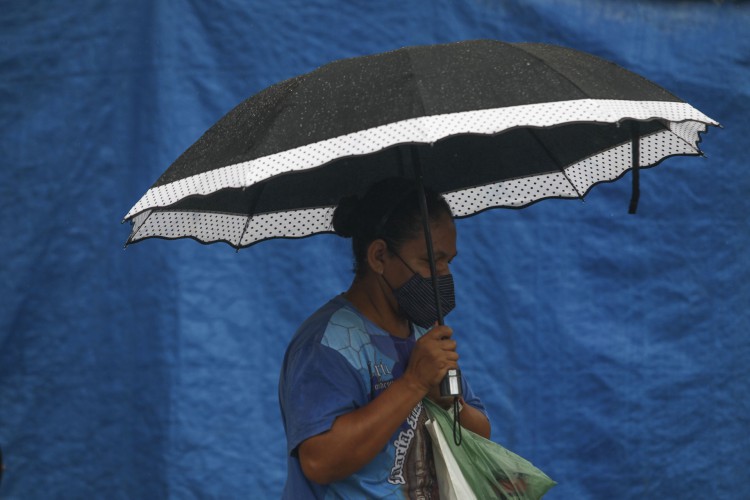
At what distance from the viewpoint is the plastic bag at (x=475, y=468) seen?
7.22 feet

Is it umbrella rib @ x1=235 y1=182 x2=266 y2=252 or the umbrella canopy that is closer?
the umbrella canopy

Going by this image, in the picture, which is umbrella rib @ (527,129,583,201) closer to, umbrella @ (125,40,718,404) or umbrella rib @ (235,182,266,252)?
umbrella @ (125,40,718,404)

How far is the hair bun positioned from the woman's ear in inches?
5.5

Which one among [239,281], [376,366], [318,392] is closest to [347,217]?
[376,366]

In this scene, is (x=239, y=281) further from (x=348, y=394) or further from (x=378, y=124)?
(x=378, y=124)

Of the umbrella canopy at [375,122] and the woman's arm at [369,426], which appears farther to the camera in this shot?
the woman's arm at [369,426]

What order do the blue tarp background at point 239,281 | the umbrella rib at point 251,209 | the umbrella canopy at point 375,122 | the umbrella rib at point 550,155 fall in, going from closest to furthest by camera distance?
the umbrella canopy at point 375,122
the umbrella rib at point 251,209
the umbrella rib at point 550,155
the blue tarp background at point 239,281

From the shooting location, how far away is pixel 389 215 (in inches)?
90.6

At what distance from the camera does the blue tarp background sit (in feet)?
11.3

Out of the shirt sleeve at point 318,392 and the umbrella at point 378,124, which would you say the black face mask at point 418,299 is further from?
the shirt sleeve at point 318,392

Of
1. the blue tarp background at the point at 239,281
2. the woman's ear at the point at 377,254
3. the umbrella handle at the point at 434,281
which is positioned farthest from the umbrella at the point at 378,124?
the blue tarp background at the point at 239,281

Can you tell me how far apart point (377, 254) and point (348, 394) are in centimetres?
37

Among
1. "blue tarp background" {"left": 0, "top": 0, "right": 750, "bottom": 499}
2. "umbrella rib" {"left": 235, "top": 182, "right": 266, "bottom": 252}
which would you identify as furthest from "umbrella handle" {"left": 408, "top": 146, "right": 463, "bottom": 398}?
"blue tarp background" {"left": 0, "top": 0, "right": 750, "bottom": 499}

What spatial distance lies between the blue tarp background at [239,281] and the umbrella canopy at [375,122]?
0.87 meters
